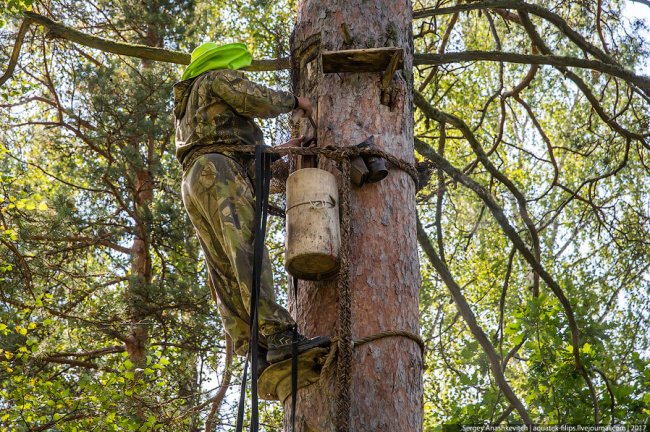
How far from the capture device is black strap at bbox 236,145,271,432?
3.39m

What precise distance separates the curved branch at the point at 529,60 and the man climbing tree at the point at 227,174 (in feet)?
5.72

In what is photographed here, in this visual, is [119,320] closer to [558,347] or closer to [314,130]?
[558,347]

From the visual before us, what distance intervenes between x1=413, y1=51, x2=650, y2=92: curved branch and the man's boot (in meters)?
2.58

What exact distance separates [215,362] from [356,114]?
602 cm

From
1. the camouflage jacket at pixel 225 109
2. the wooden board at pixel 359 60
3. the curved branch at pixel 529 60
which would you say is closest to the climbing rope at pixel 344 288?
the camouflage jacket at pixel 225 109

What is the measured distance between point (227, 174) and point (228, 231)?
0.88 ft

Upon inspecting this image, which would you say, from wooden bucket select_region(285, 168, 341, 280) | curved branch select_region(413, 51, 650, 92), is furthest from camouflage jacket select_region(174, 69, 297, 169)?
curved branch select_region(413, 51, 650, 92)

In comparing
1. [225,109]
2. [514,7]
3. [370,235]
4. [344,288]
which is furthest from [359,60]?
[514,7]

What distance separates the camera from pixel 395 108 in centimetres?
401

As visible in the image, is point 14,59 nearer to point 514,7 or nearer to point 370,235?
point 514,7

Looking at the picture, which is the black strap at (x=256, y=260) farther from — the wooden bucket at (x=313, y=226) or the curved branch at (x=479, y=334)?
the curved branch at (x=479, y=334)

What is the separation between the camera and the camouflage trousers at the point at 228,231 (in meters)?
3.75

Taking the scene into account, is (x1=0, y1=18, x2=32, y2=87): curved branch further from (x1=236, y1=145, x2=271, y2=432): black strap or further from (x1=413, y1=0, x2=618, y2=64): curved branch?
(x1=236, y1=145, x2=271, y2=432): black strap

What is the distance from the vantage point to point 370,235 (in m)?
3.58
